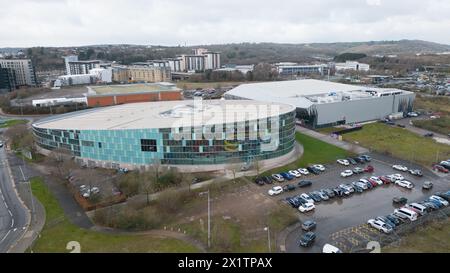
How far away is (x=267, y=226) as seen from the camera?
69.5 feet

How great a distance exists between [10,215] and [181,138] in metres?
14.5

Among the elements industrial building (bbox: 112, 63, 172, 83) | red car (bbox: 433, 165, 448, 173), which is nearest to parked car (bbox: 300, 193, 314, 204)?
red car (bbox: 433, 165, 448, 173)

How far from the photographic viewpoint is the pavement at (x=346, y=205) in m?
20.1

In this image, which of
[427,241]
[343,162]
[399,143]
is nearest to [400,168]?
[343,162]

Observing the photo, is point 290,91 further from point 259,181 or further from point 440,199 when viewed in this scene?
point 440,199

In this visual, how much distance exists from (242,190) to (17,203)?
58.3 feet

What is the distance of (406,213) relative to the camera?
22344mm

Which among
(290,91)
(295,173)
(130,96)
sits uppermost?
(290,91)

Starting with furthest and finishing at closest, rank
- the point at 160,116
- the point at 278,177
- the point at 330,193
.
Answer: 1. the point at 160,116
2. the point at 278,177
3. the point at 330,193

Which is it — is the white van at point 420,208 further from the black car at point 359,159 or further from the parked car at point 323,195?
the black car at point 359,159

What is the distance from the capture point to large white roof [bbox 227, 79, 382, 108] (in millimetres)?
49931

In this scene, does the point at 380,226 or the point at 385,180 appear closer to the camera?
the point at 380,226

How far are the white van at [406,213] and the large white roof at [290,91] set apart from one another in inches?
991
